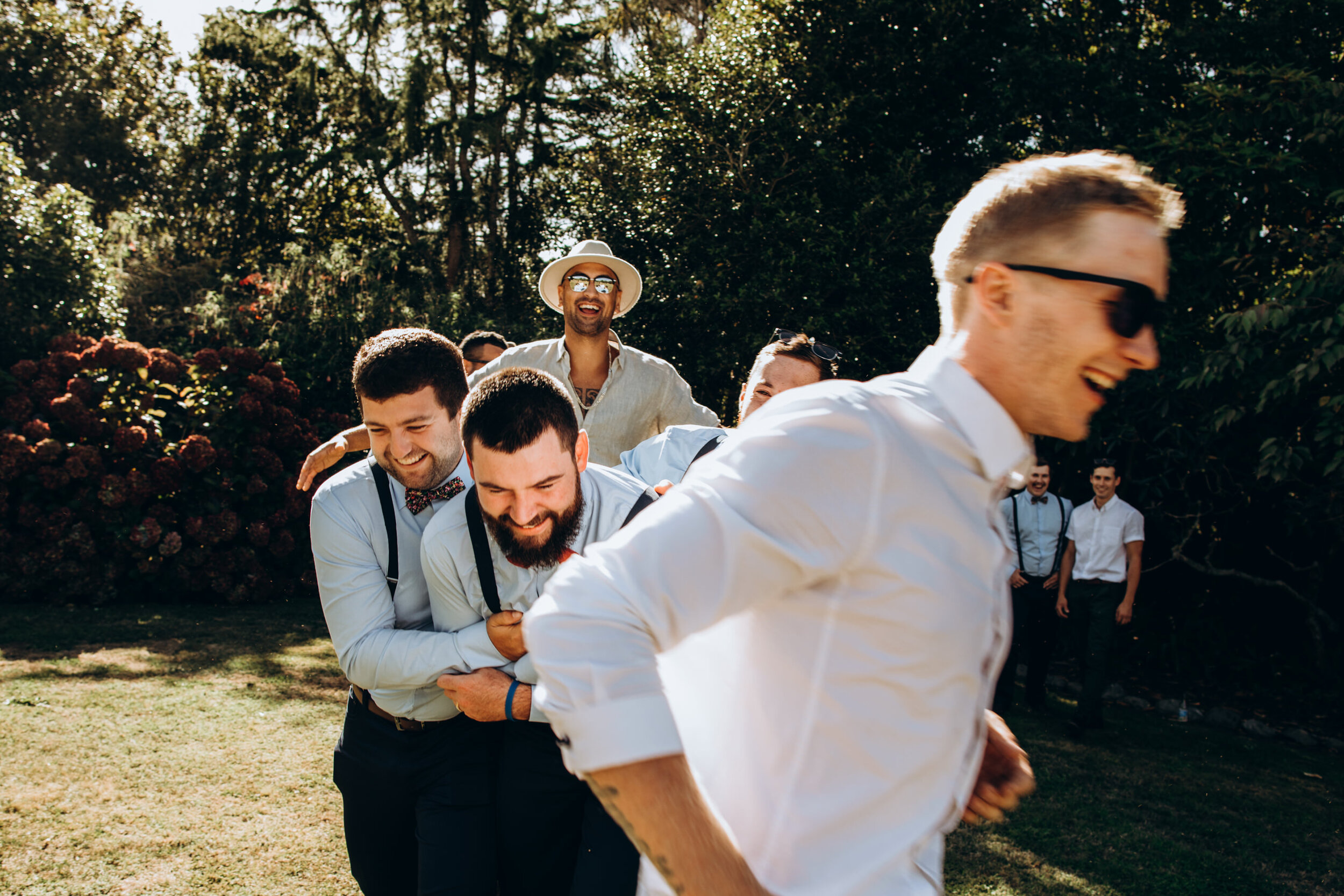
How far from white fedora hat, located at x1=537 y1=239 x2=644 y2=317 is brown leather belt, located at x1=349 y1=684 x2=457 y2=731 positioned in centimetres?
239

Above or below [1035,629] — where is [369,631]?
above

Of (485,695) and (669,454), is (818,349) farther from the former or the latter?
(485,695)

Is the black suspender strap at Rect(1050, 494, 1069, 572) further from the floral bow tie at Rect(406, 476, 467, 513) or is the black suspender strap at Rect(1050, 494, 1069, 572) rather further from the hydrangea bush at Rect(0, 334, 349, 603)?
the hydrangea bush at Rect(0, 334, 349, 603)

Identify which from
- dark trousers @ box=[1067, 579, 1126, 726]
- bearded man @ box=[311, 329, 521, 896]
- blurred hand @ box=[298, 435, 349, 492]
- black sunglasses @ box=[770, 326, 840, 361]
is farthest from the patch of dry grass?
dark trousers @ box=[1067, 579, 1126, 726]

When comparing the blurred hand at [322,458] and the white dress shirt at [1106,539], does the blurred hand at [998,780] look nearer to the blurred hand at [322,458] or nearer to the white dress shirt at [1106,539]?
the blurred hand at [322,458]

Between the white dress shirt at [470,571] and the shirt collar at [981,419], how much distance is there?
4.69ft

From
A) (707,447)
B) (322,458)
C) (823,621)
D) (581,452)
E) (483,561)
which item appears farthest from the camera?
(322,458)

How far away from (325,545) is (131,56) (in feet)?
92.8

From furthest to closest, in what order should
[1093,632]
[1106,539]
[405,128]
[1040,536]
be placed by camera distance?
[405,128]
[1040,536]
[1106,539]
[1093,632]

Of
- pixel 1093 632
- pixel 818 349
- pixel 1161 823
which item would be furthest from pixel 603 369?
pixel 1093 632

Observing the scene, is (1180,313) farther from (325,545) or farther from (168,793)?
(168,793)

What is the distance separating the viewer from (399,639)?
255cm

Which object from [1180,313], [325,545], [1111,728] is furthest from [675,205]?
[325,545]

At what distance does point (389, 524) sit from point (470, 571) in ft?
1.40
